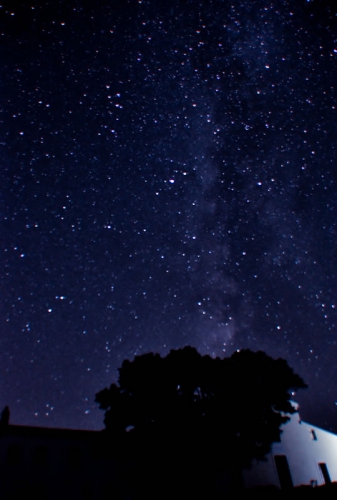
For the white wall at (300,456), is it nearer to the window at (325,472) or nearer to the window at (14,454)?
the window at (325,472)

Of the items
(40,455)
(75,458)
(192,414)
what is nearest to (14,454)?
(40,455)

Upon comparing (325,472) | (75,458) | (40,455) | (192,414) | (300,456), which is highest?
(192,414)

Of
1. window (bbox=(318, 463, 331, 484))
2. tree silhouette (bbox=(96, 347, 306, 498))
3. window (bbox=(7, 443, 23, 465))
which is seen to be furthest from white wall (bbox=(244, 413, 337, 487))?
window (bbox=(7, 443, 23, 465))

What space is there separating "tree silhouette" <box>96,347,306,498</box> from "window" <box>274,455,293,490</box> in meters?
10.8

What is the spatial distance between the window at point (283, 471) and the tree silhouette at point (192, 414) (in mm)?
10827

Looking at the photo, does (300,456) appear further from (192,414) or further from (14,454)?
(14,454)

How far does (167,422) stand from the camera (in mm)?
16656

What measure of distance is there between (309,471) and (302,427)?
11.3 ft

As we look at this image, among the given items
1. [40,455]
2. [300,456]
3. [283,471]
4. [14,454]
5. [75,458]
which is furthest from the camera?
[300,456]

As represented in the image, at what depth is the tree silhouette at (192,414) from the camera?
16.3 m

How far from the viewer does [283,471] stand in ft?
84.5

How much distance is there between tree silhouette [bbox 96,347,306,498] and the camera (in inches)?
643

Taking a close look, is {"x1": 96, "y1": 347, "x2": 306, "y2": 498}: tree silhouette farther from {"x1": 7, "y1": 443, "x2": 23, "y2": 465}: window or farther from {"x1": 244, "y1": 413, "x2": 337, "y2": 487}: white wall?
{"x1": 244, "y1": 413, "x2": 337, "y2": 487}: white wall

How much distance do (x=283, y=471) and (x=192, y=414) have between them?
15.2 m
